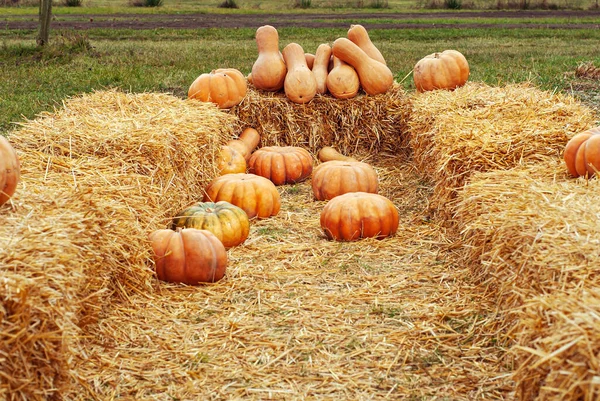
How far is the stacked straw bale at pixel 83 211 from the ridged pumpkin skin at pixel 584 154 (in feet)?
9.21

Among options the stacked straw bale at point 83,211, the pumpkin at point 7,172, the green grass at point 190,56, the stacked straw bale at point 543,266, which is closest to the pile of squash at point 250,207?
the stacked straw bale at point 83,211

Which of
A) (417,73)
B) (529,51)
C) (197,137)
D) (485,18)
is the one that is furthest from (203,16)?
(197,137)

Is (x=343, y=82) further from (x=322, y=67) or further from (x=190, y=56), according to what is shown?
(x=190, y=56)

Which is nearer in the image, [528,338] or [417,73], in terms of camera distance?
[528,338]

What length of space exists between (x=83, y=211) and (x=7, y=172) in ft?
1.42

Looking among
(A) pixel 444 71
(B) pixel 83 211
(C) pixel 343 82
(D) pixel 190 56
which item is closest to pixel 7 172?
(B) pixel 83 211

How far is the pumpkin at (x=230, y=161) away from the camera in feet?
24.2

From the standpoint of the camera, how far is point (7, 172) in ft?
12.5

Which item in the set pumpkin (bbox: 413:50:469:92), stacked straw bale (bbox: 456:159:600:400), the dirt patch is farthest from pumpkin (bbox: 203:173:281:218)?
the dirt patch

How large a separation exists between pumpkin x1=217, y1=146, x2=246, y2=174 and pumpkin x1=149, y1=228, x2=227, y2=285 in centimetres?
236

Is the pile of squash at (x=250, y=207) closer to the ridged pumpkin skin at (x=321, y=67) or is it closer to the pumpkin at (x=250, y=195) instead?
Answer: the pumpkin at (x=250, y=195)

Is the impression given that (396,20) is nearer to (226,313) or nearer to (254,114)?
(254,114)

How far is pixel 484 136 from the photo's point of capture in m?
5.98

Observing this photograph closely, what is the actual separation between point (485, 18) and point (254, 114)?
19315 millimetres
